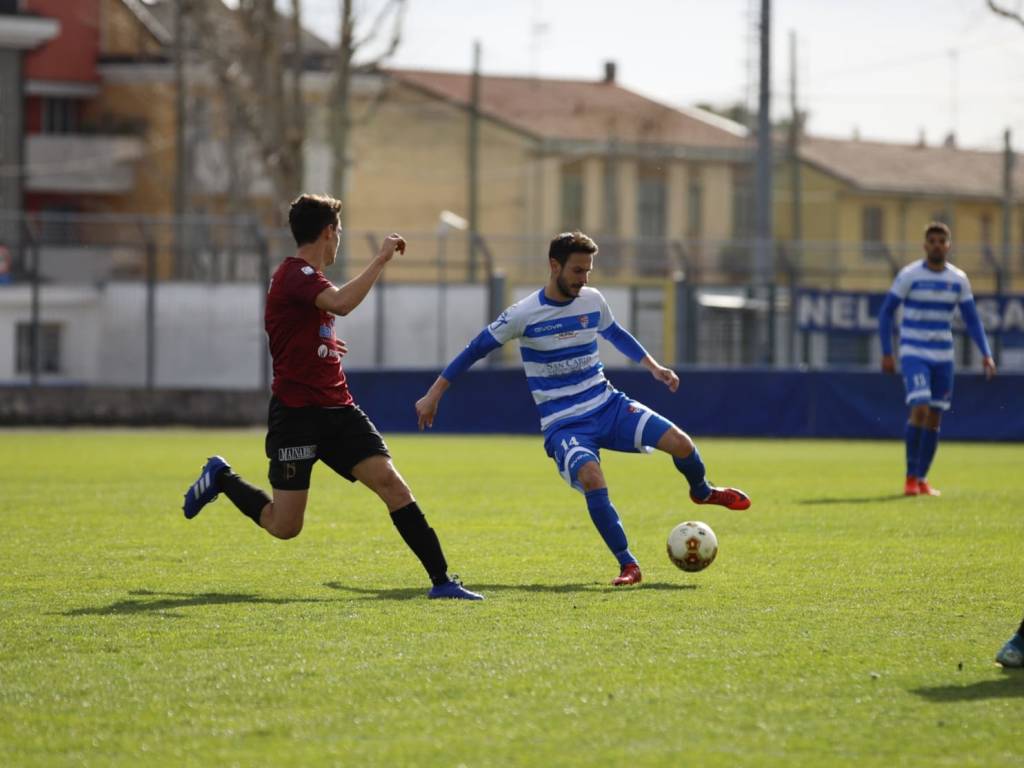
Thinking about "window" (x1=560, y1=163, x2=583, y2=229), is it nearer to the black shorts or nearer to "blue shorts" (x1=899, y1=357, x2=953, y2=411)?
"blue shorts" (x1=899, y1=357, x2=953, y2=411)

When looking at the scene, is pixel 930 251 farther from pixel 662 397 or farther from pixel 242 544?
pixel 662 397

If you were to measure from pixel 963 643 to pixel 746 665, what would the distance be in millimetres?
1049

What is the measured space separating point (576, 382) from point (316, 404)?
1.55 meters

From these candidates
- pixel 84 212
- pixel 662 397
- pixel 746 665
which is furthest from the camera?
pixel 84 212

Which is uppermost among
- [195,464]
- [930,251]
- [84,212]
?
[84,212]

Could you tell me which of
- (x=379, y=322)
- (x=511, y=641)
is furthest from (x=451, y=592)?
(x=379, y=322)

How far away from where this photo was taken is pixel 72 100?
5147cm

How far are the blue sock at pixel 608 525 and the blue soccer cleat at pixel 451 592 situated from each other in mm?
901

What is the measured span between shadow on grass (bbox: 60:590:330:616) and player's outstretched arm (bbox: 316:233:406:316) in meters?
1.38

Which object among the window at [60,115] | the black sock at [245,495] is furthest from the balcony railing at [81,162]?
the black sock at [245,495]

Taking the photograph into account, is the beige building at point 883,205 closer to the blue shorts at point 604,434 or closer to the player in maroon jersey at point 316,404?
the blue shorts at point 604,434

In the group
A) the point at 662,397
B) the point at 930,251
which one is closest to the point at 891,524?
the point at 930,251

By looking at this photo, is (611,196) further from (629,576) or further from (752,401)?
(629,576)

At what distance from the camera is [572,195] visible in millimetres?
53094
